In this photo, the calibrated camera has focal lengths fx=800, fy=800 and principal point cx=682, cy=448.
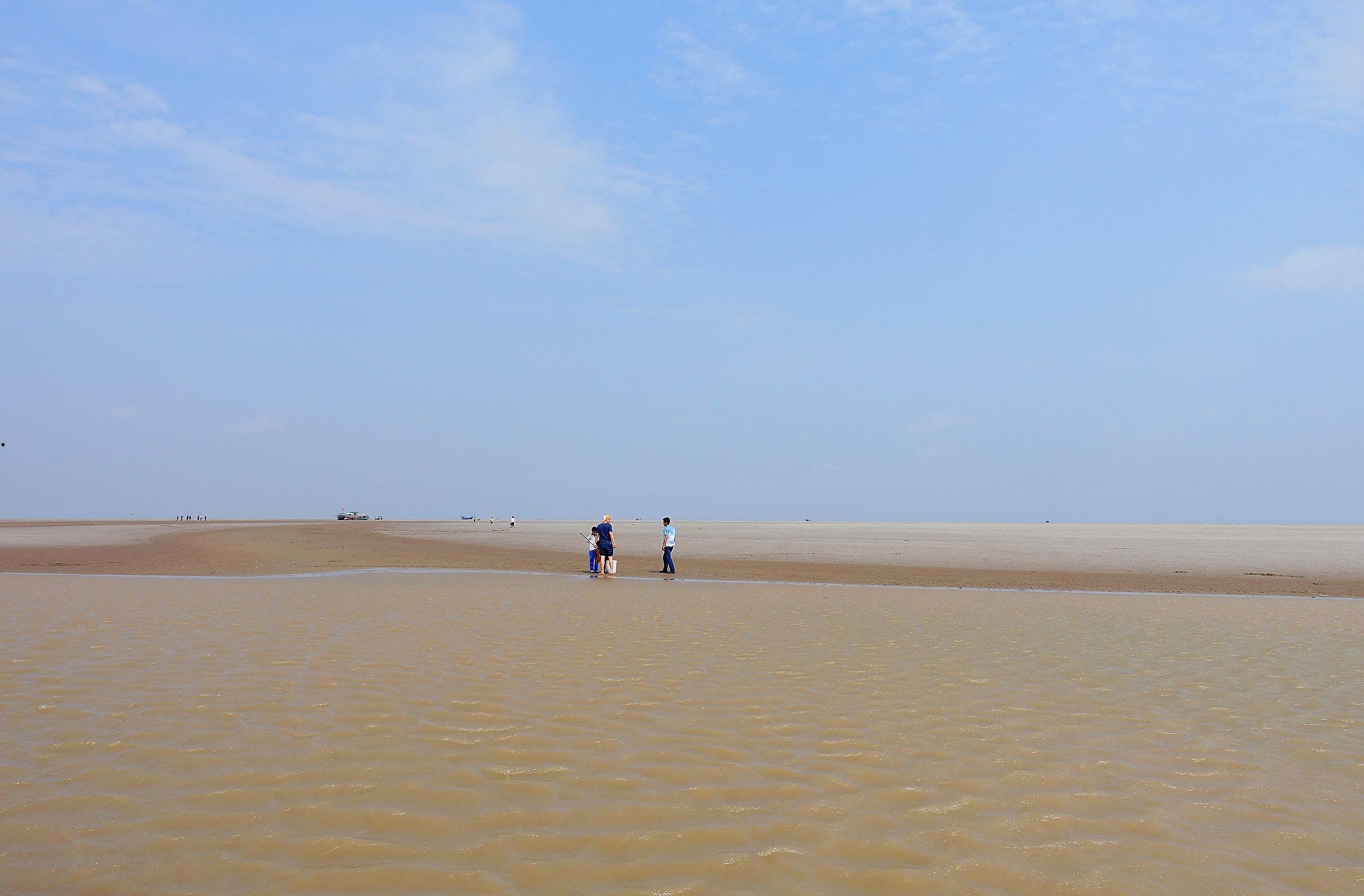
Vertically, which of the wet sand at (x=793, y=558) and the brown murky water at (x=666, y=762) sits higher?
the brown murky water at (x=666, y=762)

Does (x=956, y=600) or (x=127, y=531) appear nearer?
(x=956, y=600)

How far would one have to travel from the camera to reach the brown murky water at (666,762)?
5375 millimetres

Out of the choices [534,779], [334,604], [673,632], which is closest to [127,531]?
[334,604]

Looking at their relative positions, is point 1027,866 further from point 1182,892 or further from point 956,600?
point 956,600

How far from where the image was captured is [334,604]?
1975 cm

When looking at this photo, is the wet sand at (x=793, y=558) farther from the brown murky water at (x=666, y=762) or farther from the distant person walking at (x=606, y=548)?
the brown murky water at (x=666, y=762)

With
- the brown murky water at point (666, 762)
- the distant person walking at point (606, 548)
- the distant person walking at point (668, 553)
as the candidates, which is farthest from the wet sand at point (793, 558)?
the brown murky water at point (666, 762)

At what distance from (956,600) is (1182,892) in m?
18.7

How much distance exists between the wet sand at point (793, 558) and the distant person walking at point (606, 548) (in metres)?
3.02

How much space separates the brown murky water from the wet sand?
15.5 metres

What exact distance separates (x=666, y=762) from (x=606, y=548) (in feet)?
75.9

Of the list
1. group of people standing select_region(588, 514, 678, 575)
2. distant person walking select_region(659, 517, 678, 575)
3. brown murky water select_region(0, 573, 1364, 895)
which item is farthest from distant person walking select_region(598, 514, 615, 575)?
brown murky water select_region(0, 573, 1364, 895)

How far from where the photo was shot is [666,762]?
7.56 meters

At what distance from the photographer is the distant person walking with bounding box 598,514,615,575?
30438mm
